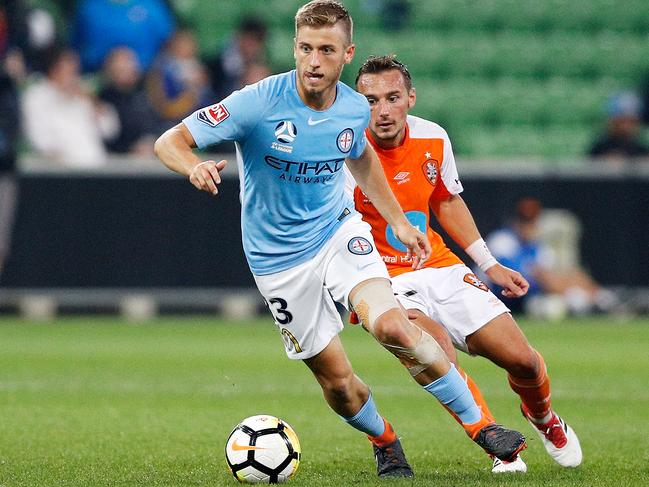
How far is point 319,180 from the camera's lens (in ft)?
20.2

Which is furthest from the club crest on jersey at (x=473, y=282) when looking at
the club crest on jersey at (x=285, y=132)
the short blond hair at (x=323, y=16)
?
the short blond hair at (x=323, y=16)

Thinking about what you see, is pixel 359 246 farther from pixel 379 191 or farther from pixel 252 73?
pixel 252 73

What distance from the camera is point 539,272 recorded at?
16656mm

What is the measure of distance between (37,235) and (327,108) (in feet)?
32.5

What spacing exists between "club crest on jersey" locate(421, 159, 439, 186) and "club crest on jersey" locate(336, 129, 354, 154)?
2.25 ft

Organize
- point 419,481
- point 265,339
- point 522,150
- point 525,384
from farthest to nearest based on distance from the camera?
point 522,150 → point 265,339 → point 525,384 → point 419,481

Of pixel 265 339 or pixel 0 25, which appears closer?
pixel 265 339

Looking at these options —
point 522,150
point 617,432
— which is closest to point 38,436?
point 617,432

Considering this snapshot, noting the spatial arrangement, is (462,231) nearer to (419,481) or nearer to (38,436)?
(419,481)

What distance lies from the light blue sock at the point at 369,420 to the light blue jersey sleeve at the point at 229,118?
4.55ft

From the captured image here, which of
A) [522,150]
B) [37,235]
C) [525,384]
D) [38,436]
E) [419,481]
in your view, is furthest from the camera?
[522,150]

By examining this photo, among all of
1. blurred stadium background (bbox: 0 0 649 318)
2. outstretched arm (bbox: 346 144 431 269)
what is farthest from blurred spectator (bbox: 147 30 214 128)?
outstretched arm (bbox: 346 144 431 269)

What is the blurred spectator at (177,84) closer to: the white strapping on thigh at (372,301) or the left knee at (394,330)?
the white strapping on thigh at (372,301)

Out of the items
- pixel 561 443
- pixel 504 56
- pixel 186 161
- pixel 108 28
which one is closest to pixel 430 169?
pixel 561 443
